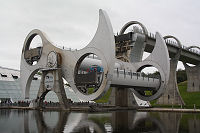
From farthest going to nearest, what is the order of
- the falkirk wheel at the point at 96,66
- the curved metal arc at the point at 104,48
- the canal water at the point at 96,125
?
the falkirk wheel at the point at 96,66
the curved metal arc at the point at 104,48
the canal water at the point at 96,125

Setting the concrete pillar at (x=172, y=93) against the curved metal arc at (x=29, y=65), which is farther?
the concrete pillar at (x=172, y=93)

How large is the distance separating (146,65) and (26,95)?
2189cm

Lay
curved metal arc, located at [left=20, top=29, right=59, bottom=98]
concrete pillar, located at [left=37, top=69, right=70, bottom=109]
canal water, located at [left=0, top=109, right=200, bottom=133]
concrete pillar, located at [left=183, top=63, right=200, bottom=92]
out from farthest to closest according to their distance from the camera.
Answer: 1. concrete pillar, located at [left=183, top=63, right=200, bottom=92]
2. curved metal arc, located at [left=20, top=29, right=59, bottom=98]
3. concrete pillar, located at [left=37, top=69, right=70, bottom=109]
4. canal water, located at [left=0, top=109, right=200, bottom=133]

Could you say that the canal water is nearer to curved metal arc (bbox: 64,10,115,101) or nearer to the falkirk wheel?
curved metal arc (bbox: 64,10,115,101)

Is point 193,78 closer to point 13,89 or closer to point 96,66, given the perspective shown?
point 96,66

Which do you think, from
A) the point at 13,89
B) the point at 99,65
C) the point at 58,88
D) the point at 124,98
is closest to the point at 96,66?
the point at 99,65

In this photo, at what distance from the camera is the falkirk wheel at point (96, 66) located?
31.5 m

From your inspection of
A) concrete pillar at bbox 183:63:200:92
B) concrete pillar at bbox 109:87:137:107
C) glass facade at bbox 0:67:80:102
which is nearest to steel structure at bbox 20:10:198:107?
concrete pillar at bbox 109:87:137:107

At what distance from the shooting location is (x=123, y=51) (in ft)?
156

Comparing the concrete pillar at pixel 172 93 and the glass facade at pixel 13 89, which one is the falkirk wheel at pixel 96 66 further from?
the concrete pillar at pixel 172 93

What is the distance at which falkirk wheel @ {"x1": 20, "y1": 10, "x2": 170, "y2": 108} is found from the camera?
3145 cm

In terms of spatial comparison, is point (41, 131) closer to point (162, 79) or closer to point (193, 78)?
point (162, 79)

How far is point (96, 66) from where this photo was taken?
37.0 metres

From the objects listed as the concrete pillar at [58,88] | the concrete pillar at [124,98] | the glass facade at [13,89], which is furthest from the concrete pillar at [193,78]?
the concrete pillar at [58,88]
